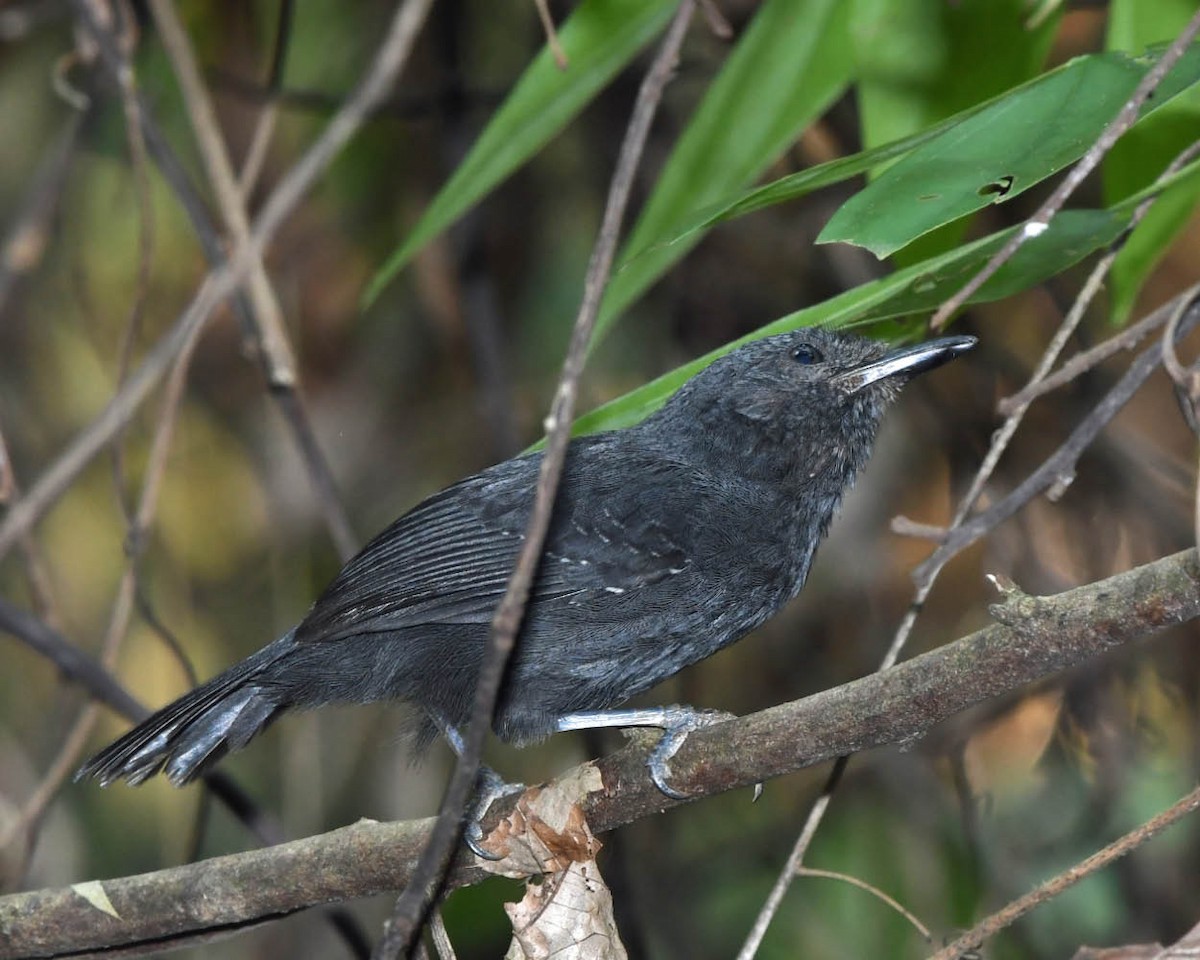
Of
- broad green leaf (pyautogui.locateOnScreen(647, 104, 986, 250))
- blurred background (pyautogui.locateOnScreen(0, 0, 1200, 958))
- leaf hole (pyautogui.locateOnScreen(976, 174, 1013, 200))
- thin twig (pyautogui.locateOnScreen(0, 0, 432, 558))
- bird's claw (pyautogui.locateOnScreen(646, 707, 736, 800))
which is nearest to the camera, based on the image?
Answer: leaf hole (pyautogui.locateOnScreen(976, 174, 1013, 200))

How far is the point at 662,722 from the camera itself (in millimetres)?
2707

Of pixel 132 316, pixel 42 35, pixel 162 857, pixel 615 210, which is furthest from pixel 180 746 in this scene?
pixel 42 35

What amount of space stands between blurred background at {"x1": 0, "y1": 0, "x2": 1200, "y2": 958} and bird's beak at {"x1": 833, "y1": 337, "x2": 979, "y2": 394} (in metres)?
1.39

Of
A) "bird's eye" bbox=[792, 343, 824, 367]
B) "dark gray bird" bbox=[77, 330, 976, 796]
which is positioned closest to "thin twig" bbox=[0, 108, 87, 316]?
"dark gray bird" bbox=[77, 330, 976, 796]

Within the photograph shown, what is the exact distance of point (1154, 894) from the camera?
415cm

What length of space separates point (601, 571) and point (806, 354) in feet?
2.44

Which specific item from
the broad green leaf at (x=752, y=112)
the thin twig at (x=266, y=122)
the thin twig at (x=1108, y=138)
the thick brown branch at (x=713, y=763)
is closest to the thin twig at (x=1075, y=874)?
the thick brown branch at (x=713, y=763)

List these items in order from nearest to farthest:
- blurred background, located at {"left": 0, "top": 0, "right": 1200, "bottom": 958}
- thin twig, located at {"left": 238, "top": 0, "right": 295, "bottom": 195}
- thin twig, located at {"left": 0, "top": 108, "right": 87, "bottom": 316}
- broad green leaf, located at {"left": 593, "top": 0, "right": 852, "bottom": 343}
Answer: broad green leaf, located at {"left": 593, "top": 0, "right": 852, "bottom": 343} < thin twig, located at {"left": 238, "top": 0, "right": 295, "bottom": 195} < thin twig, located at {"left": 0, "top": 108, "right": 87, "bottom": 316} < blurred background, located at {"left": 0, "top": 0, "right": 1200, "bottom": 958}

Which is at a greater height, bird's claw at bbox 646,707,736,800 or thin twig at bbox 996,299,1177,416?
thin twig at bbox 996,299,1177,416

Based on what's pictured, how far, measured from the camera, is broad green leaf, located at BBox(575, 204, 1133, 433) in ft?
7.44

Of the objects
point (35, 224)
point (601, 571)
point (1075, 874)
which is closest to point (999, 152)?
point (1075, 874)

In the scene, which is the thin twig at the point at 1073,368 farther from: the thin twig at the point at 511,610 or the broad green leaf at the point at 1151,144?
the broad green leaf at the point at 1151,144

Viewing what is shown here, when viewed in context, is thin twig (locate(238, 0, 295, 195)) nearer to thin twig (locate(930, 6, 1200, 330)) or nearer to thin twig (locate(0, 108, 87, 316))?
thin twig (locate(0, 108, 87, 316))

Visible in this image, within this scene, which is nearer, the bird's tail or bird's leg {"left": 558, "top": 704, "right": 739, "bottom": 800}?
bird's leg {"left": 558, "top": 704, "right": 739, "bottom": 800}
